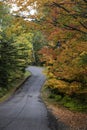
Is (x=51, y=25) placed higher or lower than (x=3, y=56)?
higher

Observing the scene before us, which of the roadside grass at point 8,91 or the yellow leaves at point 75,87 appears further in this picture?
the roadside grass at point 8,91

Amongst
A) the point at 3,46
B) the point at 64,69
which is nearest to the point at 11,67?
the point at 3,46

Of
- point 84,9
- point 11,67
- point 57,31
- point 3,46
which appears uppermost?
point 84,9

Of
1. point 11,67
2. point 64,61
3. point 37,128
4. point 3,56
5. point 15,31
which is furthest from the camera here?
point 11,67

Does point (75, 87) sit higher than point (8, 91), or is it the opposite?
point (75, 87)

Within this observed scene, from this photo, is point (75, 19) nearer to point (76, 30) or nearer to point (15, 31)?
point (76, 30)

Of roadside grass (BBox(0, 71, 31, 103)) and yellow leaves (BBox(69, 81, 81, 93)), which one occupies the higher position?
yellow leaves (BBox(69, 81, 81, 93))

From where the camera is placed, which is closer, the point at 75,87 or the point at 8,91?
the point at 75,87

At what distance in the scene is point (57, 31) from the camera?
15.1 metres

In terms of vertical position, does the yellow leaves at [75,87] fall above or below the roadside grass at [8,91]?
above

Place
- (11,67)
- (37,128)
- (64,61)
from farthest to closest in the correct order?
1. (11,67)
2. (64,61)
3. (37,128)

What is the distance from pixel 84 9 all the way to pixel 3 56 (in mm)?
23291

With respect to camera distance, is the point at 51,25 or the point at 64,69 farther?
the point at 64,69

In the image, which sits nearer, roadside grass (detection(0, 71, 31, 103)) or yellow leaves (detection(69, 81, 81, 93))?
yellow leaves (detection(69, 81, 81, 93))
